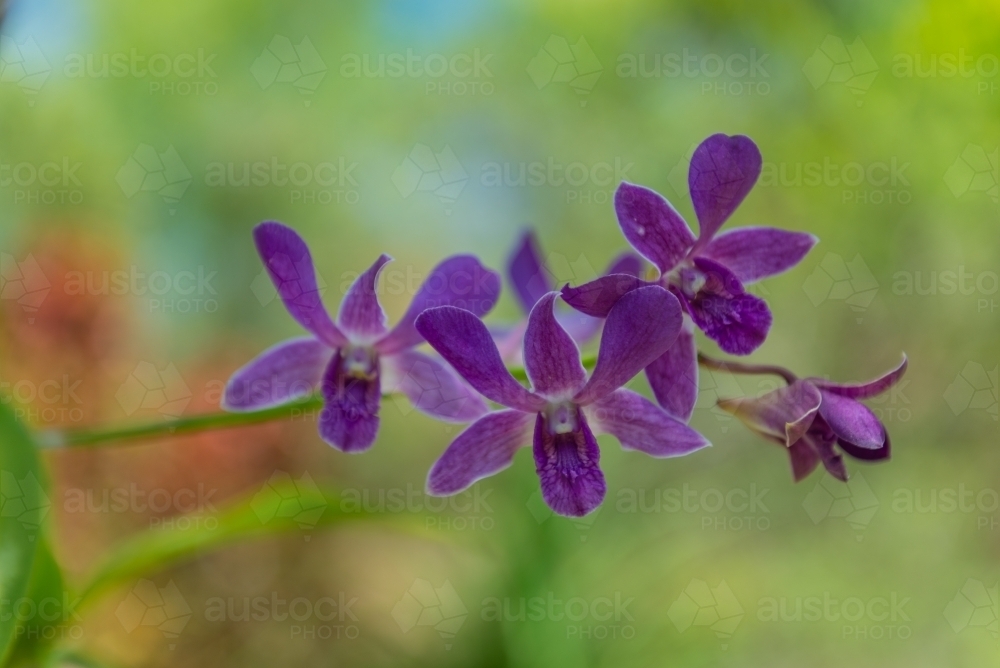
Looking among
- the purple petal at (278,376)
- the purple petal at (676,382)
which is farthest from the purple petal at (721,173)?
the purple petal at (278,376)

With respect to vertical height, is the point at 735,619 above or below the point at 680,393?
below

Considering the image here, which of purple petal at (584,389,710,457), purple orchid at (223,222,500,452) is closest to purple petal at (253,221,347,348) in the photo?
purple orchid at (223,222,500,452)

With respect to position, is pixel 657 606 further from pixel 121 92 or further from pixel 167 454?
pixel 121 92

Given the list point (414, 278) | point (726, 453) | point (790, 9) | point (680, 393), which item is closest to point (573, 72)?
point (790, 9)

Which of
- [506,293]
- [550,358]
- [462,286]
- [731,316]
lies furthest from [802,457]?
[506,293]

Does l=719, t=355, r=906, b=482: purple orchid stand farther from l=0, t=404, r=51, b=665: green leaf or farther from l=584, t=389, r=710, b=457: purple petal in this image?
l=0, t=404, r=51, b=665: green leaf

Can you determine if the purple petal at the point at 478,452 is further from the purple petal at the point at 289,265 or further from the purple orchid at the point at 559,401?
the purple petal at the point at 289,265

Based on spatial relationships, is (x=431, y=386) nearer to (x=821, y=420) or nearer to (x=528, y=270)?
(x=528, y=270)
